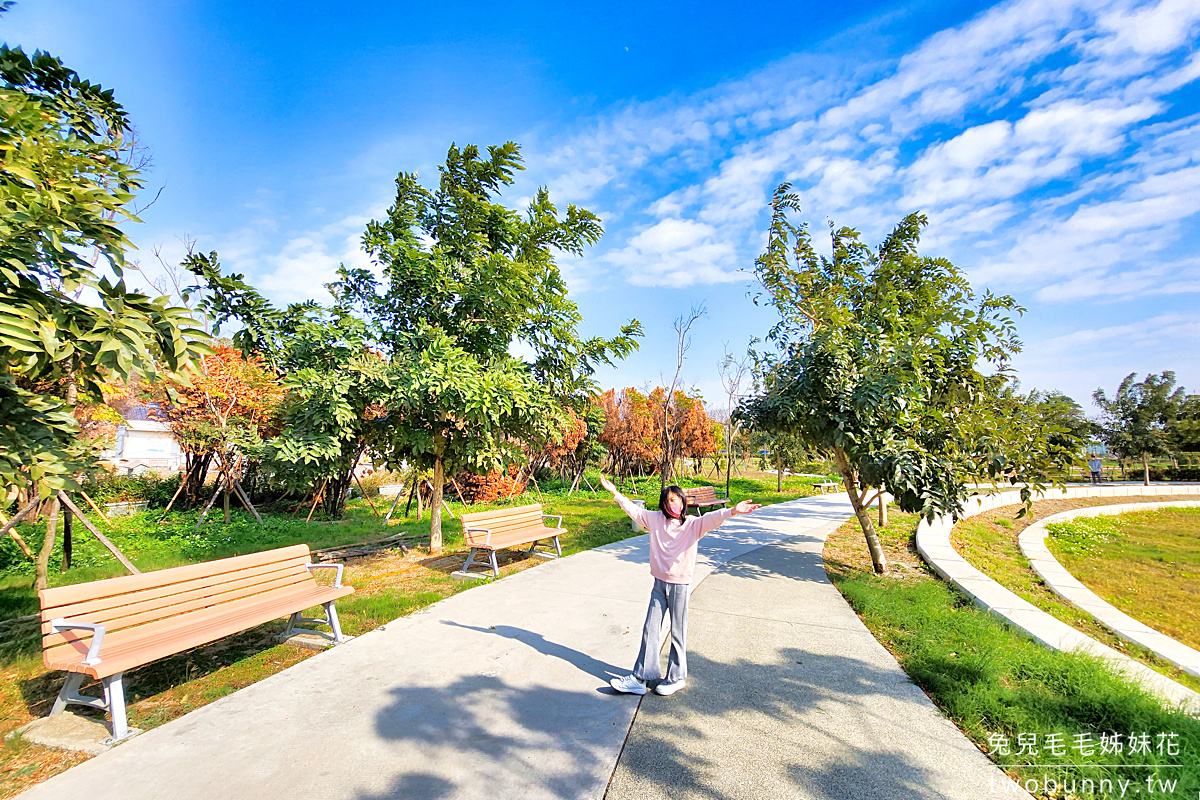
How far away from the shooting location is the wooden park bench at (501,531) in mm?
6944

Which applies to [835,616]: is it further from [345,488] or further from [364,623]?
A: [345,488]

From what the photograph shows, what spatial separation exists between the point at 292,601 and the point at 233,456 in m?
8.83

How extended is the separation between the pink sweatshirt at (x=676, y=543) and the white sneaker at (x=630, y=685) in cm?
74

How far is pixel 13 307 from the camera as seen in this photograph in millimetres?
2332

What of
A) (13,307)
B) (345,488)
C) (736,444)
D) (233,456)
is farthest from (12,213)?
(736,444)

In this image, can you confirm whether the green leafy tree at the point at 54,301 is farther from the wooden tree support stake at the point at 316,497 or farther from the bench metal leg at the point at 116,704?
the wooden tree support stake at the point at 316,497

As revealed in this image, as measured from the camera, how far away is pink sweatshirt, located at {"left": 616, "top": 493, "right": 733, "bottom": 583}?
12.2 feet

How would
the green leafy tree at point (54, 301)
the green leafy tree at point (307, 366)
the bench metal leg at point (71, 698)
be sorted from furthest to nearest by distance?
the green leafy tree at point (307, 366), the bench metal leg at point (71, 698), the green leafy tree at point (54, 301)

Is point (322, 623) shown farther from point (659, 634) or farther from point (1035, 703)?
point (1035, 703)

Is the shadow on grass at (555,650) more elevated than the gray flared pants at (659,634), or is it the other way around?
the gray flared pants at (659,634)

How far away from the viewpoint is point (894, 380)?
614cm

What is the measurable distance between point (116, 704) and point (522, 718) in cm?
243

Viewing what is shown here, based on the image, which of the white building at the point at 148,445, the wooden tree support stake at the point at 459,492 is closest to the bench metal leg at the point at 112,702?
the wooden tree support stake at the point at 459,492

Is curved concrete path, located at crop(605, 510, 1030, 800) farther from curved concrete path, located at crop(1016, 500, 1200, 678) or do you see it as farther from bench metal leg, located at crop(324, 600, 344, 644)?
bench metal leg, located at crop(324, 600, 344, 644)
